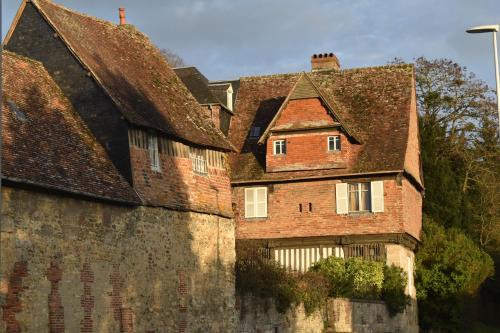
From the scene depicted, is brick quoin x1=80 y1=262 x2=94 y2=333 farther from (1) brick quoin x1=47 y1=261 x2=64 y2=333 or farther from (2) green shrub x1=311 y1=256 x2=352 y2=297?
(2) green shrub x1=311 y1=256 x2=352 y2=297

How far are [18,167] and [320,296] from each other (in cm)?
1343

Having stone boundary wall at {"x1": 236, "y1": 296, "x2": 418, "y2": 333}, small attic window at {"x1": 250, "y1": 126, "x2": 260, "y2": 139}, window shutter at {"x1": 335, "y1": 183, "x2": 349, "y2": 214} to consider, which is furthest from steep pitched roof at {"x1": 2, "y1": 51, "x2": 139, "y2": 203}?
small attic window at {"x1": 250, "y1": 126, "x2": 260, "y2": 139}

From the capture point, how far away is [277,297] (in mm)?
29906

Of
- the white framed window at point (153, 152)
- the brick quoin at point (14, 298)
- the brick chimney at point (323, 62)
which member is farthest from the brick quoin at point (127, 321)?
the brick chimney at point (323, 62)

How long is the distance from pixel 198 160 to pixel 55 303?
333 inches

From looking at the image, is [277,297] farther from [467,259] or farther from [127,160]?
[467,259]

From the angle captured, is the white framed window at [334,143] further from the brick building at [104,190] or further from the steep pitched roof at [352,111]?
the brick building at [104,190]

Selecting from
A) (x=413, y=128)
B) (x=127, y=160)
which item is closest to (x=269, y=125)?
(x=413, y=128)

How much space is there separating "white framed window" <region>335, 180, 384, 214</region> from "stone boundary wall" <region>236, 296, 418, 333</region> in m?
3.91

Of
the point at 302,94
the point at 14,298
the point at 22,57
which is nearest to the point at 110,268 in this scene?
the point at 14,298

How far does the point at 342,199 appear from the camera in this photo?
3728 cm

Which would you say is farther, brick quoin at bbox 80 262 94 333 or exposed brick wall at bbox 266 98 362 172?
exposed brick wall at bbox 266 98 362 172

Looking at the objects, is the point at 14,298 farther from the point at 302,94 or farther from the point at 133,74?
the point at 302,94

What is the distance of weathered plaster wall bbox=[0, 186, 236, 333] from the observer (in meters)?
21.7
